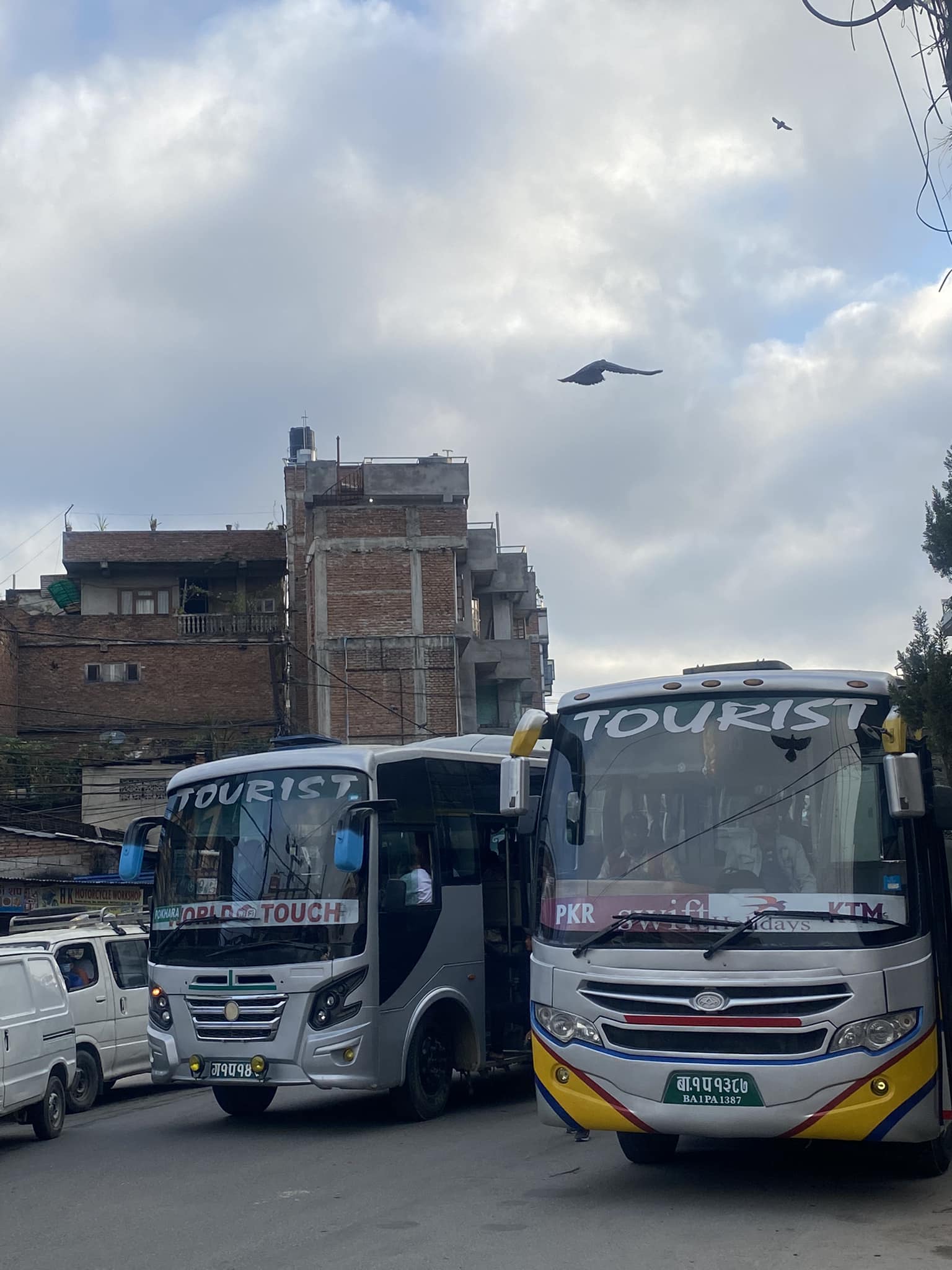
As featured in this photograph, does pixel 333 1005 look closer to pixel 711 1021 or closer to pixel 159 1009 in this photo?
pixel 159 1009

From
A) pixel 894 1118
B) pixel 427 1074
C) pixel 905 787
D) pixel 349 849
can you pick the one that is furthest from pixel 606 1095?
pixel 427 1074

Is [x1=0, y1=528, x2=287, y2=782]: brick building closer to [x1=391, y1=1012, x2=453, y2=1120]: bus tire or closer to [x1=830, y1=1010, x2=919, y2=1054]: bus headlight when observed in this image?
[x1=391, y1=1012, x2=453, y2=1120]: bus tire

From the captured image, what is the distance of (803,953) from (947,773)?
3.05 metres

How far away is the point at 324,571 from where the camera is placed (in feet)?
156

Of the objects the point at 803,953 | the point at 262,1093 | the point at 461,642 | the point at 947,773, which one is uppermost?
the point at 461,642

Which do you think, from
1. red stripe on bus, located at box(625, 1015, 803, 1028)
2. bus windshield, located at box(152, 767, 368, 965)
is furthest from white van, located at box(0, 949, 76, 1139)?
red stripe on bus, located at box(625, 1015, 803, 1028)

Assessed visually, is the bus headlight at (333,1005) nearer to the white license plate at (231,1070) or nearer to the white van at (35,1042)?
the white license plate at (231,1070)

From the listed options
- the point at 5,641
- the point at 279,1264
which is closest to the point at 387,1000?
the point at 279,1264

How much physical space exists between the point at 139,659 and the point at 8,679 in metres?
4.84

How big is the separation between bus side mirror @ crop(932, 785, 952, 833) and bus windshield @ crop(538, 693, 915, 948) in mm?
556

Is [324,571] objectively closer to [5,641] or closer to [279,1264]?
[5,641]

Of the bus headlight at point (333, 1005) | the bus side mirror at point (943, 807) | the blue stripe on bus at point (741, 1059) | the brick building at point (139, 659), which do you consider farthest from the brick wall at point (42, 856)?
the bus side mirror at point (943, 807)

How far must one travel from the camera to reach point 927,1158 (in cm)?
791

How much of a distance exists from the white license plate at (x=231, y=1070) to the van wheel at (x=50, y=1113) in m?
1.91
